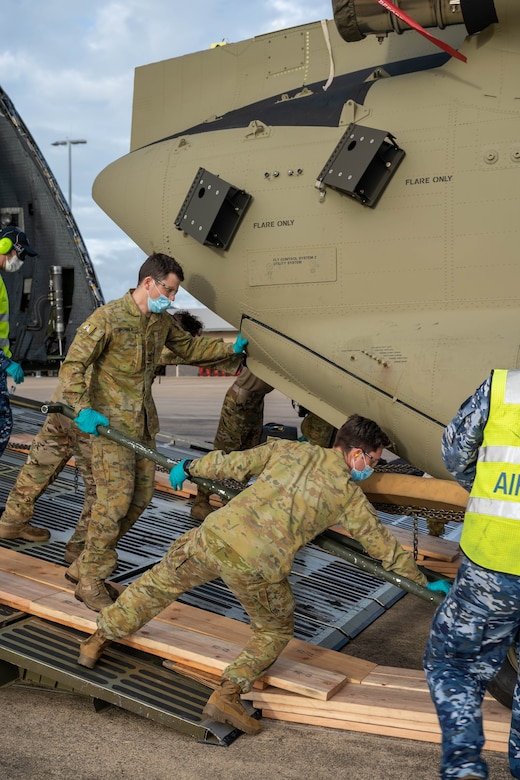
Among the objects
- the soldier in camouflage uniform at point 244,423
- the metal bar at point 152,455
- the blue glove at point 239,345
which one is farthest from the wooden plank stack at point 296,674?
the soldier in camouflage uniform at point 244,423

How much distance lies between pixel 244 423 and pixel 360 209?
2.18m

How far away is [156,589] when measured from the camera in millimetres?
3506

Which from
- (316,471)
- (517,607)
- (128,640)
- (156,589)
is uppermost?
(316,471)

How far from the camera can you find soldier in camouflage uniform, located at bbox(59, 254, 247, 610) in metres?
3.96

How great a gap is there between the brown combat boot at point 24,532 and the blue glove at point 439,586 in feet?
8.78

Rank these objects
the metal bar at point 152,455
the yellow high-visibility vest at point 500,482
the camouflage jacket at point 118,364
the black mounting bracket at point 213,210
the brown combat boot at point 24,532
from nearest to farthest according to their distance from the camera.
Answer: the yellow high-visibility vest at point 500,482
the metal bar at point 152,455
the camouflage jacket at point 118,364
the black mounting bracket at point 213,210
the brown combat boot at point 24,532

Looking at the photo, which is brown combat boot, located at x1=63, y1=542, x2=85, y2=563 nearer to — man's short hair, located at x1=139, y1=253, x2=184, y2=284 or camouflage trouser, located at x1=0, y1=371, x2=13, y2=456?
camouflage trouser, located at x1=0, y1=371, x2=13, y2=456

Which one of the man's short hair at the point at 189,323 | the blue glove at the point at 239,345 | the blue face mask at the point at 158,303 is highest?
the blue face mask at the point at 158,303

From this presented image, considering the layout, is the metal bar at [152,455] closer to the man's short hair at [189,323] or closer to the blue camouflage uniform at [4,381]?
the blue camouflage uniform at [4,381]

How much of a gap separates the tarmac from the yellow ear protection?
2.49 meters

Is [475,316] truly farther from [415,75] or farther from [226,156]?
[226,156]

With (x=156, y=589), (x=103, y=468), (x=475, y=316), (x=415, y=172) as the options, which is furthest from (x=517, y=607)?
(x=415, y=172)

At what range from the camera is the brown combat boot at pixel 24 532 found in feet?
16.6

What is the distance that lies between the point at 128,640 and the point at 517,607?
1883mm
